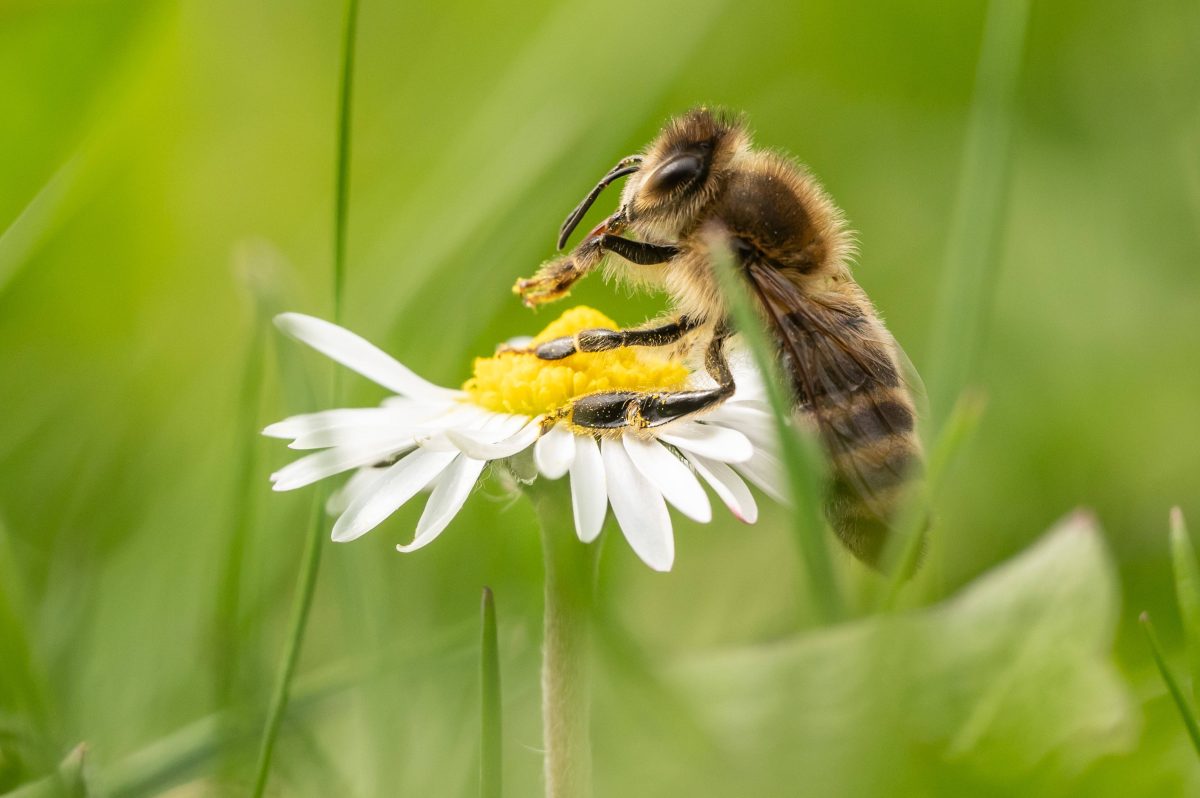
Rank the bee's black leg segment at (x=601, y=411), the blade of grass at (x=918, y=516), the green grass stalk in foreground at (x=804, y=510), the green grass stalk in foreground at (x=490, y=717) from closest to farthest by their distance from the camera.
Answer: the green grass stalk in foreground at (x=490, y=717), the green grass stalk in foreground at (x=804, y=510), the blade of grass at (x=918, y=516), the bee's black leg segment at (x=601, y=411)

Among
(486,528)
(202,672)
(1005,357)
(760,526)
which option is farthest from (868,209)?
(202,672)

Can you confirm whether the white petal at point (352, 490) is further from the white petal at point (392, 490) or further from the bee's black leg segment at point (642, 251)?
the bee's black leg segment at point (642, 251)

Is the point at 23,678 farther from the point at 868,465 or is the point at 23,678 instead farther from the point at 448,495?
the point at 868,465

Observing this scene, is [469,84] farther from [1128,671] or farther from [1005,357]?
[1128,671]

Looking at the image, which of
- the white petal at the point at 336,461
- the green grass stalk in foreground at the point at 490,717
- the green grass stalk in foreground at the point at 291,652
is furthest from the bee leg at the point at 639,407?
the green grass stalk in foreground at the point at 490,717

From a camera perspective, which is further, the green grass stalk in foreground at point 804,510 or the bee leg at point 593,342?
the bee leg at point 593,342

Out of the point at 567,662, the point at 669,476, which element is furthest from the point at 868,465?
the point at 567,662
